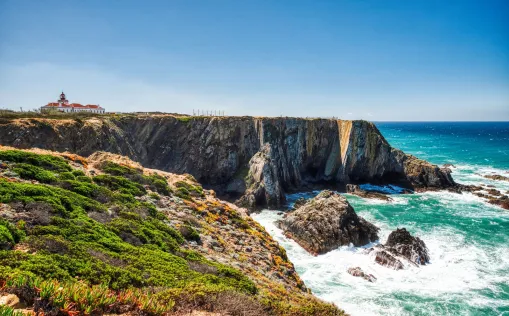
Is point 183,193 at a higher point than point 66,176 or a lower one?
lower

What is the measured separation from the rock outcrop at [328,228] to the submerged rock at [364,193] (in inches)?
722

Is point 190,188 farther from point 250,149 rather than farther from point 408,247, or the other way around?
point 250,149

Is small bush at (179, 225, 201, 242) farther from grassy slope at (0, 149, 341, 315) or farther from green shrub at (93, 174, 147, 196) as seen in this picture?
green shrub at (93, 174, 147, 196)

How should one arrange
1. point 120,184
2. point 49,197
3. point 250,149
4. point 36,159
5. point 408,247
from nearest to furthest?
point 49,197, point 36,159, point 120,184, point 408,247, point 250,149

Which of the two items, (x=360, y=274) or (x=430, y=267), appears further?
(x=430, y=267)

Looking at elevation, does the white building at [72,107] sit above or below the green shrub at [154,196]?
above

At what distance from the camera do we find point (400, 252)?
30.1m

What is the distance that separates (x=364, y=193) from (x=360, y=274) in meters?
30.2

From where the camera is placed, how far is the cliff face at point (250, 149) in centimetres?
3947

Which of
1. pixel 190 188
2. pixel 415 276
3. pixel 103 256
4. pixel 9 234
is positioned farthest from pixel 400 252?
pixel 9 234

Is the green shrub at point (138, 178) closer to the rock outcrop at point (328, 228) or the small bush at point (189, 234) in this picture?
the small bush at point (189, 234)

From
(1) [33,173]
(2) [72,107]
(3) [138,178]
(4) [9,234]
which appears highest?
(2) [72,107]

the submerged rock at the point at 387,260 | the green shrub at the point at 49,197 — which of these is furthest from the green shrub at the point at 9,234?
the submerged rock at the point at 387,260

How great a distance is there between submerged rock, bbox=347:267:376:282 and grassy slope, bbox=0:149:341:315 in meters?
12.5
